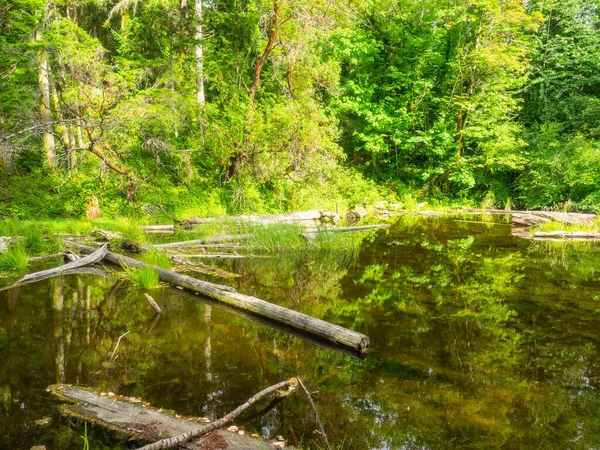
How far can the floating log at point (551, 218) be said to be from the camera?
13.8 metres

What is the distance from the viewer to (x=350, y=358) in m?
4.21

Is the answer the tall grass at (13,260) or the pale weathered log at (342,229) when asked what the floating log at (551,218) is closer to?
the pale weathered log at (342,229)

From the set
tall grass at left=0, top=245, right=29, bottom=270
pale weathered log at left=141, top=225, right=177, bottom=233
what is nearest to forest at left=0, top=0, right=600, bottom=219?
pale weathered log at left=141, top=225, right=177, bottom=233

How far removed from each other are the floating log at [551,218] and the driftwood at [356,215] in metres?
5.69

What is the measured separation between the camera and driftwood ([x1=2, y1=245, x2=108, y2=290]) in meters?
6.37

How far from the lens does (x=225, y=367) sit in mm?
3939

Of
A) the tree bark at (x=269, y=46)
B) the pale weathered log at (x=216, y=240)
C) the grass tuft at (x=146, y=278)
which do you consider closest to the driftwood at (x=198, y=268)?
the grass tuft at (x=146, y=278)

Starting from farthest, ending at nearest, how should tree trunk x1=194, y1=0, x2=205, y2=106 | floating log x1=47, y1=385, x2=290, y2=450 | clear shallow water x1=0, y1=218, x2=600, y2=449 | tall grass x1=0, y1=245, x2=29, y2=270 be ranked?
tree trunk x1=194, y1=0, x2=205, y2=106
tall grass x1=0, y1=245, x2=29, y2=270
clear shallow water x1=0, y1=218, x2=600, y2=449
floating log x1=47, y1=385, x2=290, y2=450

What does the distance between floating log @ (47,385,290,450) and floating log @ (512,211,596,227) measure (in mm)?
14265

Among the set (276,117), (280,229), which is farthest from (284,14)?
(280,229)

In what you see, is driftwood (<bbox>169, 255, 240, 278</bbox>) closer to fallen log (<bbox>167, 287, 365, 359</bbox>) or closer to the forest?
fallen log (<bbox>167, 287, 365, 359</bbox>)

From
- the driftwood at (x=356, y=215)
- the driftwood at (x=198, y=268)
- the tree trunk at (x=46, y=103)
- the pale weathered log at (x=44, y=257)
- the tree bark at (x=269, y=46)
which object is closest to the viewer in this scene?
the driftwood at (x=198, y=268)

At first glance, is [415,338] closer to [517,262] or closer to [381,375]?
[381,375]

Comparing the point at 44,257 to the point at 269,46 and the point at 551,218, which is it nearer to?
the point at 269,46
